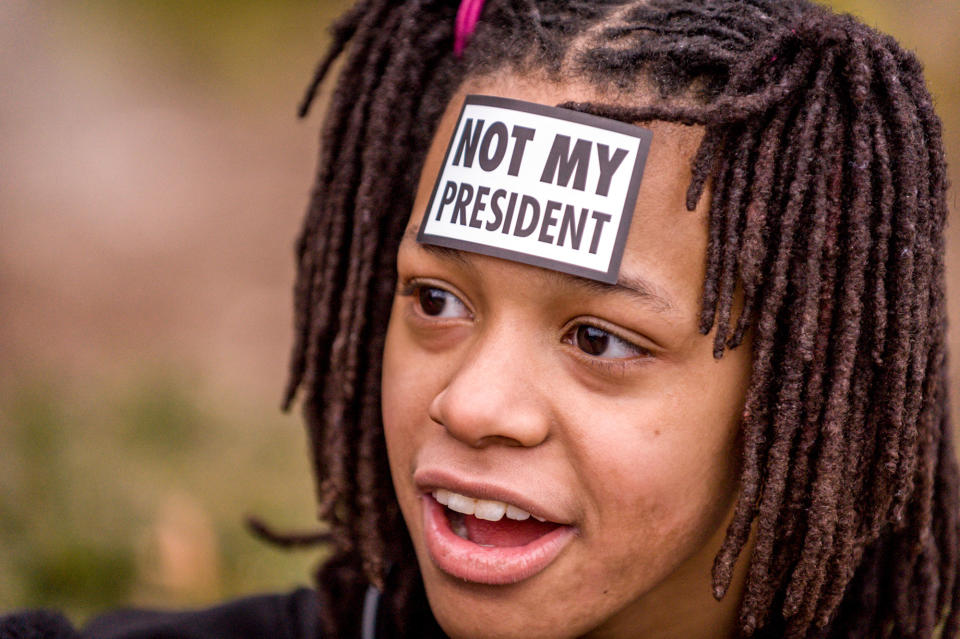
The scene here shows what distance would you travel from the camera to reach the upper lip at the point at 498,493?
1.83 m

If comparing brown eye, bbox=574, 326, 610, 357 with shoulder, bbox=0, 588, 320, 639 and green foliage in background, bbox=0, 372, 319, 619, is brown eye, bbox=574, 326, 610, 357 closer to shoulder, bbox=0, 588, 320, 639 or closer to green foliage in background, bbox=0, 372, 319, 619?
shoulder, bbox=0, 588, 320, 639

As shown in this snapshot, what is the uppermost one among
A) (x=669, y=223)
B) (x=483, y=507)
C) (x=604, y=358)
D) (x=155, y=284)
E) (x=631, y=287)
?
(x=669, y=223)

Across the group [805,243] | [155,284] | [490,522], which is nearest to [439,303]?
[490,522]

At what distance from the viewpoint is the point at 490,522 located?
1.98 metres

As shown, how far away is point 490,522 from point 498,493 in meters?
0.17

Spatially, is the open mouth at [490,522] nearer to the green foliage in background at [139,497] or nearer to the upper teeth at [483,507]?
the upper teeth at [483,507]

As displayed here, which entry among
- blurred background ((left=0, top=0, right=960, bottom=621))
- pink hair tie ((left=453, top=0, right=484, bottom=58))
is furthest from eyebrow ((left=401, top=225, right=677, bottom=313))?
blurred background ((left=0, top=0, right=960, bottom=621))

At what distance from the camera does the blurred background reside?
386 cm

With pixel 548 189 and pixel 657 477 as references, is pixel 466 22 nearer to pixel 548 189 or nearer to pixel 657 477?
pixel 548 189

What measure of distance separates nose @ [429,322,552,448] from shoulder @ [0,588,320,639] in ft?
3.19

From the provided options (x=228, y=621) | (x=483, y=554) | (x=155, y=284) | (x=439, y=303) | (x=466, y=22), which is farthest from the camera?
(x=155, y=284)

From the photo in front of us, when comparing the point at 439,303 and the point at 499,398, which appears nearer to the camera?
the point at 499,398

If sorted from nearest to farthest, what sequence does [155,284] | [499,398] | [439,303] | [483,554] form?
[499,398] < [483,554] < [439,303] < [155,284]

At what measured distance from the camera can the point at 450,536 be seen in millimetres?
1987
